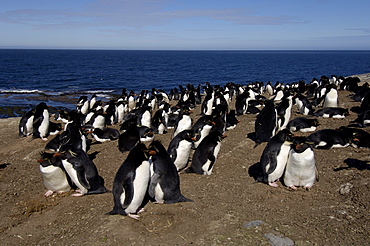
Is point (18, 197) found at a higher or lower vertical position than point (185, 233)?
lower

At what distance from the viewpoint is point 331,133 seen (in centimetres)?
888

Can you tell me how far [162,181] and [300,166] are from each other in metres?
2.84

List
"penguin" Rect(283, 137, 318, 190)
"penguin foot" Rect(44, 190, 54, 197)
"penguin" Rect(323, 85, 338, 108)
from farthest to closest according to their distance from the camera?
"penguin" Rect(323, 85, 338, 108), "penguin foot" Rect(44, 190, 54, 197), "penguin" Rect(283, 137, 318, 190)

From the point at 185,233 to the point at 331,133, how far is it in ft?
18.8

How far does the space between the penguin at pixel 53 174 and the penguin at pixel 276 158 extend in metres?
4.61

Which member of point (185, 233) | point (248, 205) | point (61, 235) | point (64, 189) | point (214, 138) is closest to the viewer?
point (185, 233)

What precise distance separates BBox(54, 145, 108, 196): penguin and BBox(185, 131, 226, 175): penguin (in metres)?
2.48

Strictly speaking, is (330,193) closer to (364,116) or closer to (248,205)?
(248,205)

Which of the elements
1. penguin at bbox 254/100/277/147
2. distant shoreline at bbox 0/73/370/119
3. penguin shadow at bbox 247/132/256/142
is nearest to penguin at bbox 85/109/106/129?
penguin shadow at bbox 247/132/256/142

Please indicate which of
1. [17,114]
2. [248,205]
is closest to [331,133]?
[248,205]

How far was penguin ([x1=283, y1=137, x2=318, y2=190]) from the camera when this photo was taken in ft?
21.2

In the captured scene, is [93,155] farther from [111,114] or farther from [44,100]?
[44,100]

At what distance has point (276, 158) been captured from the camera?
22.4 ft

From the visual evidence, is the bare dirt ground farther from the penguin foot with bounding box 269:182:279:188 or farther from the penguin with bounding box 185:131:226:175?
the penguin with bounding box 185:131:226:175
